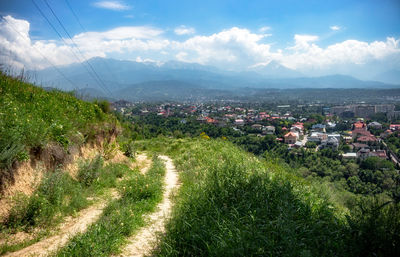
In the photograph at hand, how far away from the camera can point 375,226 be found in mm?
2986

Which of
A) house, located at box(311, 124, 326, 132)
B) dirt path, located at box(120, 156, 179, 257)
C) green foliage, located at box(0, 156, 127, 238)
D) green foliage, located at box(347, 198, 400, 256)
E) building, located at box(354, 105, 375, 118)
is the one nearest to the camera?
green foliage, located at box(347, 198, 400, 256)

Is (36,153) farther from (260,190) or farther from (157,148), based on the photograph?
(157,148)

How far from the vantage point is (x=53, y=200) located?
4.95 metres

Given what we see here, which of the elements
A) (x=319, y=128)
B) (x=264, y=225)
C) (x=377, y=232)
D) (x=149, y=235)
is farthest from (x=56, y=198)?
(x=319, y=128)

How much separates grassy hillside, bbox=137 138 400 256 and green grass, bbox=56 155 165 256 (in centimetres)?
83

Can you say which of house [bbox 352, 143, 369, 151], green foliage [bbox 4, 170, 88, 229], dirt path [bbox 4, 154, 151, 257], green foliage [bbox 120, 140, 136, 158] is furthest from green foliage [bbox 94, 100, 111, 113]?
house [bbox 352, 143, 369, 151]

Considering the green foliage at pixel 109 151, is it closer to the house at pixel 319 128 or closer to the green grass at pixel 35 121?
the green grass at pixel 35 121

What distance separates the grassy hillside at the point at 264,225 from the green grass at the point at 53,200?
2376 millimetres

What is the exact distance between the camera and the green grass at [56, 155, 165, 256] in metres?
3.54

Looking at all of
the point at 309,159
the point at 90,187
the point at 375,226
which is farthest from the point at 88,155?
the point at 309,159

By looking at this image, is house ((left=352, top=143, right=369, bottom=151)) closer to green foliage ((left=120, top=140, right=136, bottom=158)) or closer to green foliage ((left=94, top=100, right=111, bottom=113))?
green foliage ((left=120, top=140, right=136, bottom=158))

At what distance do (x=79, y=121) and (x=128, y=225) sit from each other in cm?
502

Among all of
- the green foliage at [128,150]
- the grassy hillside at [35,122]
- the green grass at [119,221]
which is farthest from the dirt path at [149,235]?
the green foliage at [128,150]

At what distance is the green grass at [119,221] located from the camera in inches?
140
